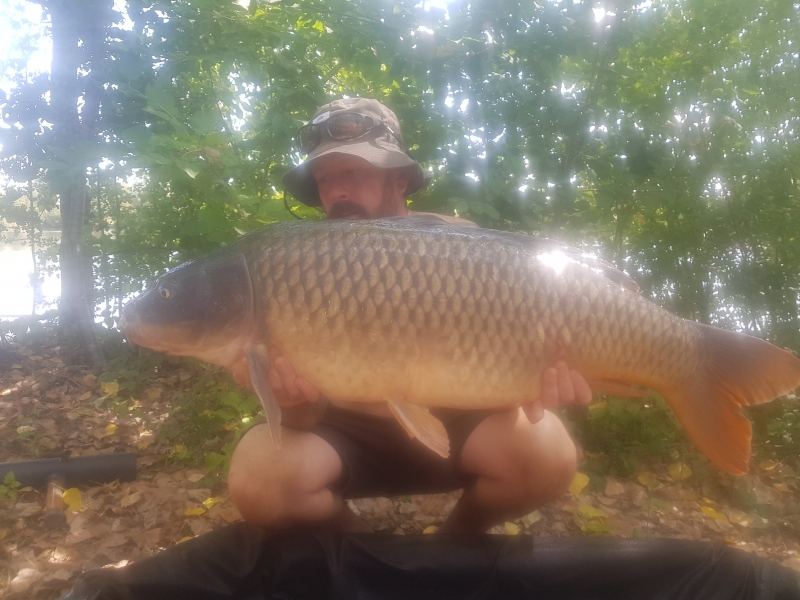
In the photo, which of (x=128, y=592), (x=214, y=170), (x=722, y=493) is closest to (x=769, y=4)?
(x=722, y=493)

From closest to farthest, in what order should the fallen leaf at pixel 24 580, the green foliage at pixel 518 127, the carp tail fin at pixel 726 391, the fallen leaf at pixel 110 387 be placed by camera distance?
the carp tail fin at pixel 726 391
the fallen leaf at pixel 24 580
the green foliage at pixel 518 127
the fallen leaf at pixel 110 387

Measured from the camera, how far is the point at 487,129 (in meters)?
2.25

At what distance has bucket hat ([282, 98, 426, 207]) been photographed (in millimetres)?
1531

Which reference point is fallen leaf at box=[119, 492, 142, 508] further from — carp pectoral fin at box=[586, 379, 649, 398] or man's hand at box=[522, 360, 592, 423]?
carp pectoral fin at box=[586, 379, 649, 398]

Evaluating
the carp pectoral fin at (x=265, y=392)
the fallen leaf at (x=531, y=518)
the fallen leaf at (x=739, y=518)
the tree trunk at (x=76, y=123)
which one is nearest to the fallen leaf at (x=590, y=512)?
the fallen leaf at (x=531, y=518)

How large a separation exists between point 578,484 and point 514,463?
2.65 feet

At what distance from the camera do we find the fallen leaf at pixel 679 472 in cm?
205

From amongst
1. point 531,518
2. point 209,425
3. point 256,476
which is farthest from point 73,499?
point 531,518

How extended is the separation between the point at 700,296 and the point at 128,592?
9.16 ft

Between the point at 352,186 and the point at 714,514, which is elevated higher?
the point at 352,186

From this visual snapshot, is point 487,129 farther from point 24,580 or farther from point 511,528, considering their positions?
point 24,580

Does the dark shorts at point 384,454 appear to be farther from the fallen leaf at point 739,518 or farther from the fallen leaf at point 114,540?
the fallen leaf at point 739,518

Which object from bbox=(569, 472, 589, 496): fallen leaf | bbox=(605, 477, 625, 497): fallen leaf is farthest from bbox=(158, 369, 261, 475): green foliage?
bbox=(605, 477, 625, 497): fallen leaf

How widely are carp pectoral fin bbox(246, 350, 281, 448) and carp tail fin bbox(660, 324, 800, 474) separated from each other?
2.98 feet
